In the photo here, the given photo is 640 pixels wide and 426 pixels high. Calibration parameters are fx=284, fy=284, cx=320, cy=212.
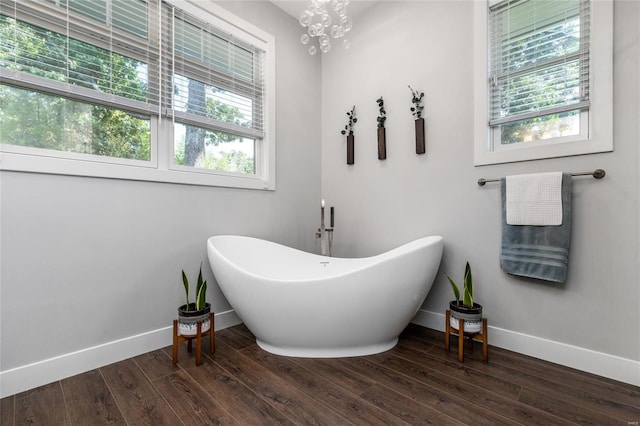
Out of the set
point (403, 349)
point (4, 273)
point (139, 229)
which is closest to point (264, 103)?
point (139, 229)

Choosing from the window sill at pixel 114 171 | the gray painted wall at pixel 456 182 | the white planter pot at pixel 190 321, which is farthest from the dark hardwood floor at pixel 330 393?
the window sill at pixel 114 171

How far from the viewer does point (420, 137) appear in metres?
2.13

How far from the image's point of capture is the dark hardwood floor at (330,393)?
1.15 m

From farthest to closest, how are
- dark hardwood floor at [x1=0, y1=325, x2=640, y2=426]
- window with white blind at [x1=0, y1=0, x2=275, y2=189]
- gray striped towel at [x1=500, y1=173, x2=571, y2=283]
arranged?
gray striped towel at [x1=500, y1=173, x2=571, y2=283] → window with white blind at [x1=0, y1=0, x2=275, y2=189] → dark hardwood floor at [x1=0, y1=325, x2=640, y2=426]

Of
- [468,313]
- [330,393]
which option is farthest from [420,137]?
[330,393]

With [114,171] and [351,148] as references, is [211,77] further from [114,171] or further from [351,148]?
[351,148]

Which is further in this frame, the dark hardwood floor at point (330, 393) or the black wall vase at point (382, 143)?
the black wall vase at point (382, 143)

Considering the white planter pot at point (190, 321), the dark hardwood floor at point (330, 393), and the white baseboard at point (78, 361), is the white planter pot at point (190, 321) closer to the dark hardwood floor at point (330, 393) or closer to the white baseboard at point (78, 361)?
the dark hardwood floor at point (330, 393)

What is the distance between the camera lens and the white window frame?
4.77ft

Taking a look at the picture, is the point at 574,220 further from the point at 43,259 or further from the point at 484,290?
the point at 43,259

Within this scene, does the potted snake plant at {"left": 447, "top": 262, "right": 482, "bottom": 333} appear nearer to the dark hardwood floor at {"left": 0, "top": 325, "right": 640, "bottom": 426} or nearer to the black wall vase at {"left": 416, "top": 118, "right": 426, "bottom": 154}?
the dark hardwood floor at {"left": 0, "top": 325, "right": 640, "bottom": 426}

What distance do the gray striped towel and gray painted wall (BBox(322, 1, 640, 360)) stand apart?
0.29 feet

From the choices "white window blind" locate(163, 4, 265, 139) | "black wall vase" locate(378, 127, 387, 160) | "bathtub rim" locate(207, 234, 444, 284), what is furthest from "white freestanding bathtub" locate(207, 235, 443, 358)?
"white window blind" locate(163, 4, 265, 139)

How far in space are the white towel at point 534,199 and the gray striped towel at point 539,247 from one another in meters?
0.03
